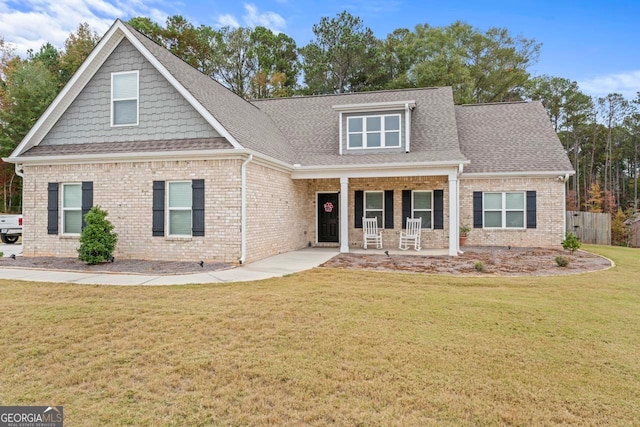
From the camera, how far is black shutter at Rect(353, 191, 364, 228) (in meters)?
15.0

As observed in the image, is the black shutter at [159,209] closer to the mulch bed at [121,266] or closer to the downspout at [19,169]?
the mulch bed at [121,266]

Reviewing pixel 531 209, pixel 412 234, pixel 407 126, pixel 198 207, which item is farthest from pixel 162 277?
pixel 531 209

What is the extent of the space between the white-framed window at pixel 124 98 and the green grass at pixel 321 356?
575cm

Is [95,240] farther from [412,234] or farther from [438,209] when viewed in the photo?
[438,209]

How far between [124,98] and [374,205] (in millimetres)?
9198

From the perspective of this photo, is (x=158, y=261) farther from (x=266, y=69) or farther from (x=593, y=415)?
(x=266, y=69)

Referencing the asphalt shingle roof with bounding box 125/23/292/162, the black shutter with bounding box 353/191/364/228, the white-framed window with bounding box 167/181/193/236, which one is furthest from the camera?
the black shutter with bounding box 353/191/364/228

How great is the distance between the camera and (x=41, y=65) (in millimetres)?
28531

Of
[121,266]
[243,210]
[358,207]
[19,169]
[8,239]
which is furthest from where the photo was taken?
[8,239]

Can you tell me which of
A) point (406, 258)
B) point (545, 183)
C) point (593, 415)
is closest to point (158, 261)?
point (406, 258)

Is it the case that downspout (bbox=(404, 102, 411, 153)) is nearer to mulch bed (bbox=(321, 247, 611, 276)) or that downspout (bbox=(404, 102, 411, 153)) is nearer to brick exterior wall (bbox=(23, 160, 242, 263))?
mulch bed (bbox=(321, 247, 611, 276))

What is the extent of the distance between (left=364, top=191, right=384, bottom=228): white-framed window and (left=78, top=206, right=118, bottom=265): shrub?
29.2 feet

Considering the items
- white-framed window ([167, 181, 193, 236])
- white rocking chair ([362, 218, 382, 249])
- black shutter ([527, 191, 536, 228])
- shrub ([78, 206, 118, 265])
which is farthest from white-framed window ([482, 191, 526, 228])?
shrub ([78, 206, 118, 265])

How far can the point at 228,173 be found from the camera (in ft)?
32.7
